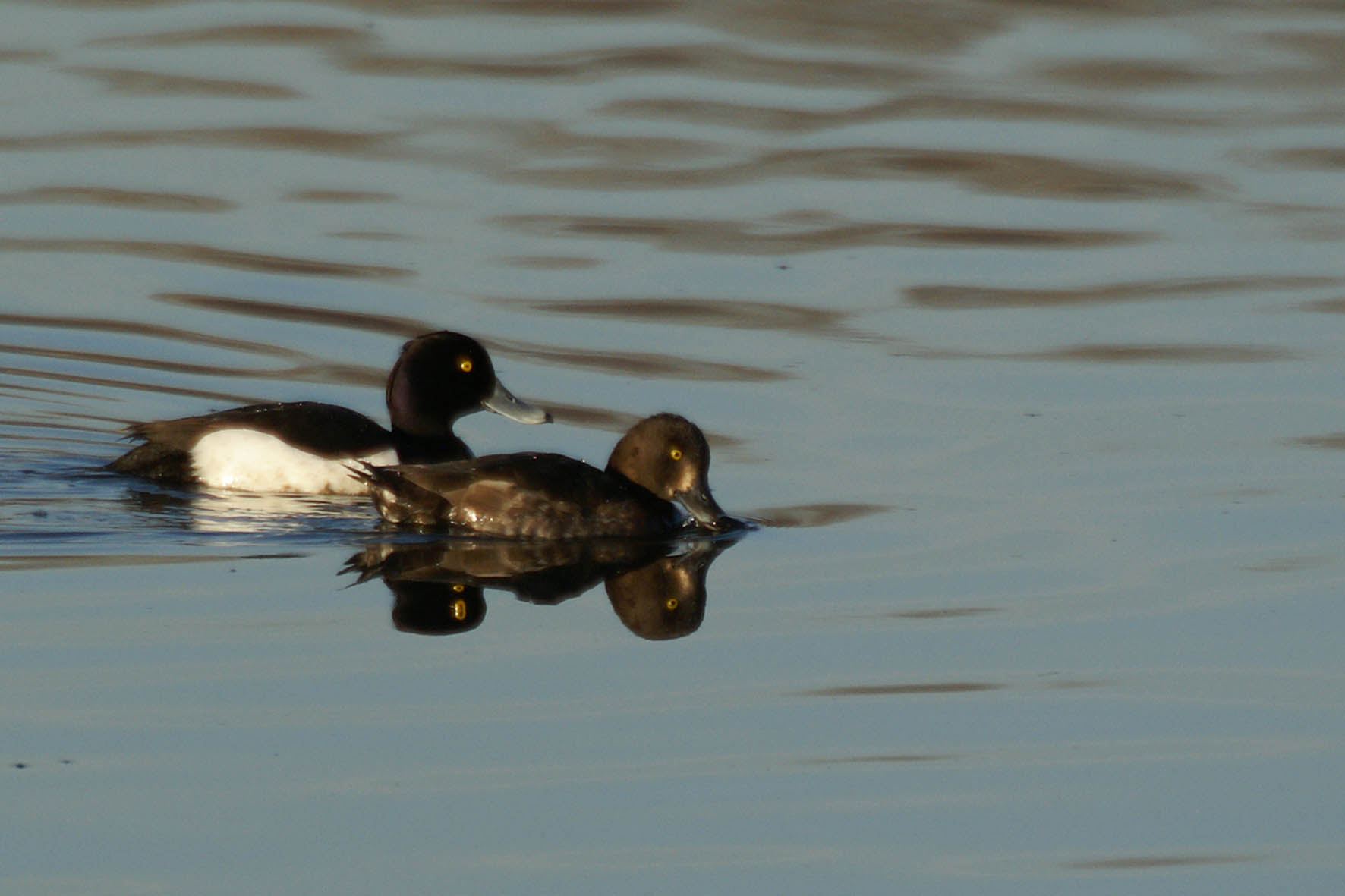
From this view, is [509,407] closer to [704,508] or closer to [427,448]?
[427,448]

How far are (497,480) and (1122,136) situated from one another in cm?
846

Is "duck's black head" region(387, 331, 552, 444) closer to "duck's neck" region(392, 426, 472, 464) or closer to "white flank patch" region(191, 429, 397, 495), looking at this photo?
"duck's neck" region(392, 426, 472, 464)

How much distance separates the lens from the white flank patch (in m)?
10.2

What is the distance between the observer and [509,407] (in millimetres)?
10750

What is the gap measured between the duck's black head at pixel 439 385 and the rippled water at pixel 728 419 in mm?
506

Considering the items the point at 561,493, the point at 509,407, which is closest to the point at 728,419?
the point at 509,407

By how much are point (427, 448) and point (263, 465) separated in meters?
0.76

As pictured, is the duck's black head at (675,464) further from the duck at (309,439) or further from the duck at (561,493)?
the duck at (309,439)

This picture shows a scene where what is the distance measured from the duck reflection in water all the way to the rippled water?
38 mm

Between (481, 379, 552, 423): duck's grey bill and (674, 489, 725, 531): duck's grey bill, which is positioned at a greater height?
(481, 379, 552, 423): duck's grey bill

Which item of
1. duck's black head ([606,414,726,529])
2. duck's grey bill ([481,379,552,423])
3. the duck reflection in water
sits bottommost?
the duck reflection in water

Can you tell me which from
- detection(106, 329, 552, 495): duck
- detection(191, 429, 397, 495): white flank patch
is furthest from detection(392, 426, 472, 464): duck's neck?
detection(191, 429, 397, 495): white flank patch

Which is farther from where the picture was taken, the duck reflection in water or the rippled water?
the duck reflection in water

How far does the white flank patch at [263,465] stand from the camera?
10.2 metres
